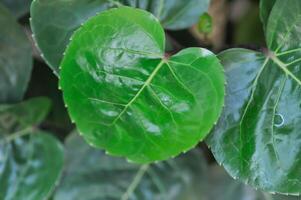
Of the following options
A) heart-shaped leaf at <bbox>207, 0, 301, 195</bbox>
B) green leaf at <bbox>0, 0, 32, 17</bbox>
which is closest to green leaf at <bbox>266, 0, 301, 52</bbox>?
heart-shaped leaf at <bbox>207, 0, 301, 195</bbox>

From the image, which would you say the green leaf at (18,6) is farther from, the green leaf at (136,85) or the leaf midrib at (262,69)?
the leaf midrib at (262,69)

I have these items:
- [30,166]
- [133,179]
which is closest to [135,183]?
[133,179]

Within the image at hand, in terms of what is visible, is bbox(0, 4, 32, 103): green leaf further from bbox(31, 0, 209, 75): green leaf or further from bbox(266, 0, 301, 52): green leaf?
bbox(266, 0, 301, 52): green leaf

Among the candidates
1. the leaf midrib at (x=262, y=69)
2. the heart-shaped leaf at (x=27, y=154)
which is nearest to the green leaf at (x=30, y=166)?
the heart-shaped leaf at (x=27, y=154)

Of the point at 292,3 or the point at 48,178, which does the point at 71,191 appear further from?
the point at 292,3

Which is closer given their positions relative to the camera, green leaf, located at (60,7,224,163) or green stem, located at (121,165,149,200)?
green leaf, located at (60,7,224,163)

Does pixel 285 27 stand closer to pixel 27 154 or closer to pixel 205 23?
pixel 205 23
